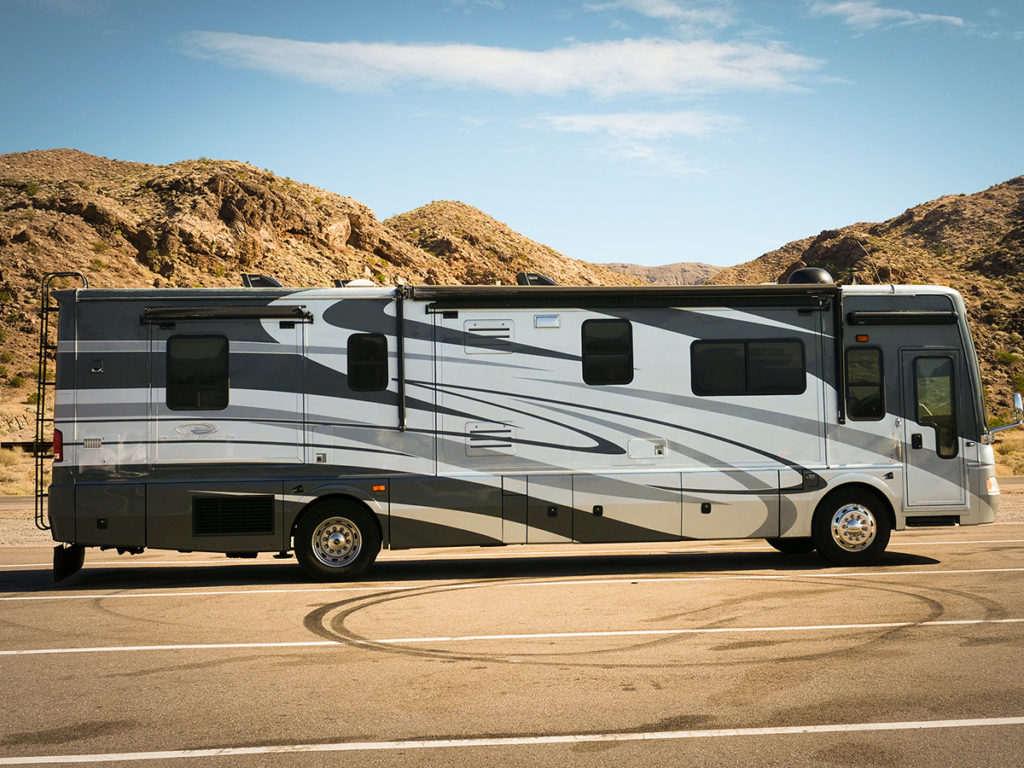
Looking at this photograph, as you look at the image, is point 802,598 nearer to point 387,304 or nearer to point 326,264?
point 387,304

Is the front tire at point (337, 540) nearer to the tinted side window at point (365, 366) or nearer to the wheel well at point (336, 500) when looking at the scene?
the wheel well at point (336, 500)

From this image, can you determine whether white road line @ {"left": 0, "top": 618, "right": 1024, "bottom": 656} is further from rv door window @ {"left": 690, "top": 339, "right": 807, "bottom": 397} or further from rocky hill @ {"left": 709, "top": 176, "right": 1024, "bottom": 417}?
rocky hill @ {"left": 709, "top": 176, "right": 1024, "bottom": 417}

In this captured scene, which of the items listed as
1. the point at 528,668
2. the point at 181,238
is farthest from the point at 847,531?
the point at 181,238

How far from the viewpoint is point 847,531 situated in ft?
40.7

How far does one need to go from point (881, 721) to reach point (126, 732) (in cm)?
458

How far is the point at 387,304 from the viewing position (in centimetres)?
1205

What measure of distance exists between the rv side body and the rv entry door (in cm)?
3

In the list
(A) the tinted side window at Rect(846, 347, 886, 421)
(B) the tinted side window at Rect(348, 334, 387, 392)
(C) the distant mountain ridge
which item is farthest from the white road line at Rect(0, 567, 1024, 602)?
(C) the distant mountain ridge

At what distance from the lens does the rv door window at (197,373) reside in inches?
464

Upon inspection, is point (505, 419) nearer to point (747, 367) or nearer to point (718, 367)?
point (718, 367)

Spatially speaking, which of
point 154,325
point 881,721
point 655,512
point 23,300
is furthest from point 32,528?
point 23,300

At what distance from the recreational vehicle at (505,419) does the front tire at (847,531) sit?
2 cm

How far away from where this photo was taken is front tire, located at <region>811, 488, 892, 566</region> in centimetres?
1238

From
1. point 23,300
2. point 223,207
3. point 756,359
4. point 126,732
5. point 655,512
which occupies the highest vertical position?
point 223,207
